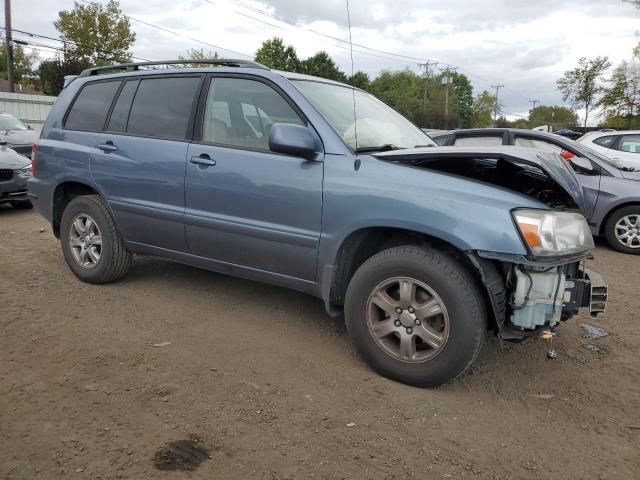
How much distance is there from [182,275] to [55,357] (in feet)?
6.29

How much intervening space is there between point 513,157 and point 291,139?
4.25ft

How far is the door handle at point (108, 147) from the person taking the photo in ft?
14.3

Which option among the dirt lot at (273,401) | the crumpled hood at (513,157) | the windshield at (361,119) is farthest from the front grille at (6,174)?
the crumpled hood at (513,157)

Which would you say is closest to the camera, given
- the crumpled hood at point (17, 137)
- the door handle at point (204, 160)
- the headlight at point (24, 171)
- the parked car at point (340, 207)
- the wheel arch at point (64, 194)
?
the parked car at point (340, 207)

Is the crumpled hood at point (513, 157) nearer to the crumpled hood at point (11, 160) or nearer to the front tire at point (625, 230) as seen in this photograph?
the front tire at point (625, 230)

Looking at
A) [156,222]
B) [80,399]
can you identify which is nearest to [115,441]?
[80,399]

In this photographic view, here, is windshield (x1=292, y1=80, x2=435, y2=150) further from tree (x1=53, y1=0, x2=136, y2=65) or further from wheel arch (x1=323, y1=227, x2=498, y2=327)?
tree (x1=53, y1=0, x2=136, y2=65)

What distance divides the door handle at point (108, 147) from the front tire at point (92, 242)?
18.7 inches

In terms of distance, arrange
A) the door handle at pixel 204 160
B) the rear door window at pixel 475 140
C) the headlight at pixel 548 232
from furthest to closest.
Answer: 1. the rear door window at pixel 475 140
2. the door handle at pixel 204 160
3. the headlight at pixel 548 232

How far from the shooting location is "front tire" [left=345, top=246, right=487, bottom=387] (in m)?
2.92

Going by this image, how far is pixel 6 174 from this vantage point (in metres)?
8.37

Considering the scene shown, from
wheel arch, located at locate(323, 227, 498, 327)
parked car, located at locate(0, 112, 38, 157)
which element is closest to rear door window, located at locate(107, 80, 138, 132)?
wheel arch, located at locate(323, 227, 498, 327)

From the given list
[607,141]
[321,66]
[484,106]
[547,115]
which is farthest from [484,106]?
[607,141]

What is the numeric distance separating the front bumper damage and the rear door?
231cm
